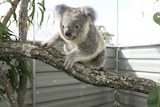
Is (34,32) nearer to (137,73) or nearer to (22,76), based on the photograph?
(22,76)

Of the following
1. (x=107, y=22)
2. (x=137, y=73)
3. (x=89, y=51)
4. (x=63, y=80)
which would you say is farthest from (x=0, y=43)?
(x=137, y=73)

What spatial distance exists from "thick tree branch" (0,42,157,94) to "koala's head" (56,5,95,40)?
0.21 metres

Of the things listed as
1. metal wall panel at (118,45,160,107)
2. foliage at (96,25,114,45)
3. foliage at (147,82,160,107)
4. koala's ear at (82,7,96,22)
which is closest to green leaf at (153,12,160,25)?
foliage at (147,82,160,107)

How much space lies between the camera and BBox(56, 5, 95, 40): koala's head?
56.2 inches

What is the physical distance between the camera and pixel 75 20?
1.48 meters

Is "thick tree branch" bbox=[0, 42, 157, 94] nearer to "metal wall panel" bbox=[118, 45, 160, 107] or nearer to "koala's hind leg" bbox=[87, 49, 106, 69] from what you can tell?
"koala's hind leg" bbox=[87, 49, 106, 69]

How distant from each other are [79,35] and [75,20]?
0.10 metres

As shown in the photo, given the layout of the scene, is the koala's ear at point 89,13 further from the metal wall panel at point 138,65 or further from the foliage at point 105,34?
the metal wall panel at point 138,65

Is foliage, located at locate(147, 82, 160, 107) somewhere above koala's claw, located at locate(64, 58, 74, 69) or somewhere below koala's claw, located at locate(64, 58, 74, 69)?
below

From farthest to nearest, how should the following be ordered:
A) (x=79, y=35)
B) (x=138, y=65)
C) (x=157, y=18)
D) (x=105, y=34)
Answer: (x=138, y=65) → (x=105, y=34) → (x=79, y=35) → (x=157, y=18)

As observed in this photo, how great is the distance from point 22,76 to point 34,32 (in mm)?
860

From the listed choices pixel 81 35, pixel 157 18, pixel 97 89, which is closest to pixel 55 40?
pixel 81 35

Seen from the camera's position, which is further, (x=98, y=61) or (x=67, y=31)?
(x=98, y=61)

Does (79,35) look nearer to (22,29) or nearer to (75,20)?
(75,20)
